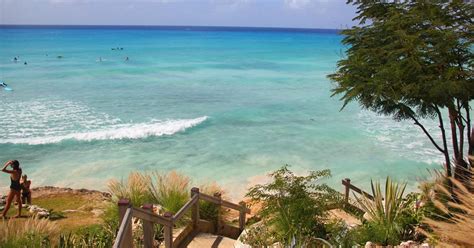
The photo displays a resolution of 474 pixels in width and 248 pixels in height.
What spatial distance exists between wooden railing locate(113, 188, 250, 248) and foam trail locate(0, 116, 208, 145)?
12.6 meters

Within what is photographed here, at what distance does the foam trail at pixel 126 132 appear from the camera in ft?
65.8

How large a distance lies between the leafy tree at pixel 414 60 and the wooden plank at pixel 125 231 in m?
5.32

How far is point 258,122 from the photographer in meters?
24.8

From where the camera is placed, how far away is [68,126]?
22.6 metres

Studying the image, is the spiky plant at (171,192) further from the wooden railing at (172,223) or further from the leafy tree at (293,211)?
the leafy tree at (293,211)

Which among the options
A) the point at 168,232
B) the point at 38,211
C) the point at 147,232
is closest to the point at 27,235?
the point at 147,232

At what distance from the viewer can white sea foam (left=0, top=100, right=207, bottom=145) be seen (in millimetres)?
20625

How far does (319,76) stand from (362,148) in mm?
27589

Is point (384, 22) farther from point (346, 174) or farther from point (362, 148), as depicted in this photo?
point (362, 148)

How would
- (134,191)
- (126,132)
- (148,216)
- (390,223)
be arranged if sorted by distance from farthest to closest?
(126,132) < (134,191) < (390,223) < (148,216)

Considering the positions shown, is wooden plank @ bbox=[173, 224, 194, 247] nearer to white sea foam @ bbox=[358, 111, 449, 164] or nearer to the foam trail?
white sea foam @ bbox=[358, 111, 449, 164]

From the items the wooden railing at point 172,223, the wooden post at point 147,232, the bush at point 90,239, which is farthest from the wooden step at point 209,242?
the wooden post at point 147,232

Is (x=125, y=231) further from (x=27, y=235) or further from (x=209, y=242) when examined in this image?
(x=209, y=242)

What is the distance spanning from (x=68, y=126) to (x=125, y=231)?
762 inches
